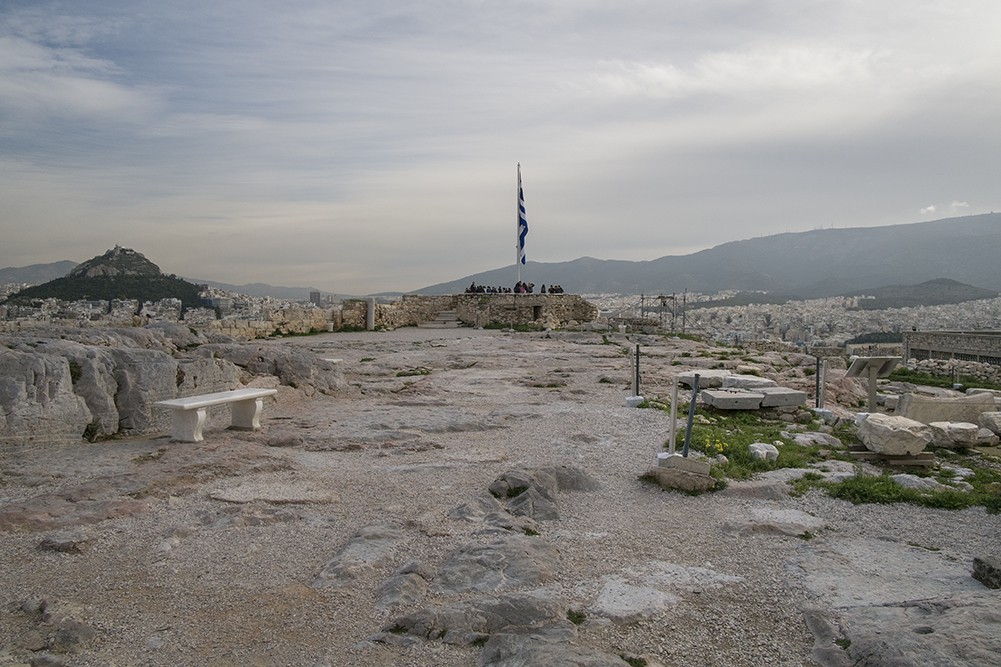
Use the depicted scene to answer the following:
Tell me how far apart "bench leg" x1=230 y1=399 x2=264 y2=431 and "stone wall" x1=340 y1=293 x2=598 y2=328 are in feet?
71.4

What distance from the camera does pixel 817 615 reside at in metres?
4.12

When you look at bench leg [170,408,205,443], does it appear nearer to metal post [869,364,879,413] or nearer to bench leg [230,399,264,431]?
bench leg [230,399,264,431]

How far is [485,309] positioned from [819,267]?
169m

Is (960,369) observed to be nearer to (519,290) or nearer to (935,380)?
(935,380)

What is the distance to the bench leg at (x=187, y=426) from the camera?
27.1ft

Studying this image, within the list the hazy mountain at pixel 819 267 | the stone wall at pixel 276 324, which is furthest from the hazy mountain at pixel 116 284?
the hazy mountain at pixel 819 267

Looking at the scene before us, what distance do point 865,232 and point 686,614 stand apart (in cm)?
21805

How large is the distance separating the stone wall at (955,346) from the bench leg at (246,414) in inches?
1298

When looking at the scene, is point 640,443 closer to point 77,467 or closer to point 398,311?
point 77,467

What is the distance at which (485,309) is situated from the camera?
33688 millimetres

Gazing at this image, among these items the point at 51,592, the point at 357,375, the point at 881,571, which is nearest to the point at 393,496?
the point at 51,592

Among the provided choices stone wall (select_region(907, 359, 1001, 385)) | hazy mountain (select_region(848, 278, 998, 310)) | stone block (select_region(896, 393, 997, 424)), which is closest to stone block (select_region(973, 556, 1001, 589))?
stone block (select_region(896, 393, 997, 424))

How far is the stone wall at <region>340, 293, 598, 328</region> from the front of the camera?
32156mm

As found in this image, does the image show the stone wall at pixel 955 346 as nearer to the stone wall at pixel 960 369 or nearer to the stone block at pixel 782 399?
the stone wall at pixel 960 369
